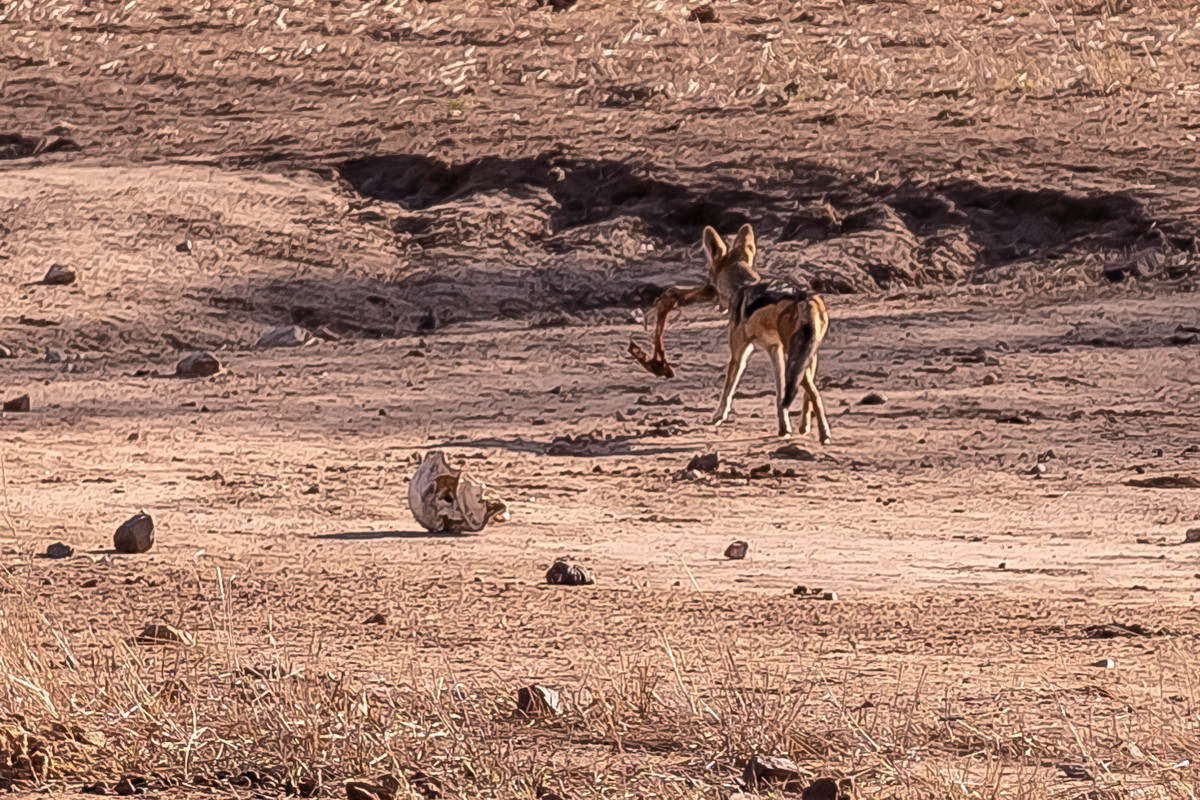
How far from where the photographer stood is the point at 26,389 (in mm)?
12508

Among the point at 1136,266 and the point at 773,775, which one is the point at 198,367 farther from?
the point at 773,775

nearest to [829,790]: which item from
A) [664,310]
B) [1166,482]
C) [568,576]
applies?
[568,576]

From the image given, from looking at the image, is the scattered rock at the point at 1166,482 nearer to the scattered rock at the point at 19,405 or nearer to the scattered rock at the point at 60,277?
the scattered rock at the point at 19,405

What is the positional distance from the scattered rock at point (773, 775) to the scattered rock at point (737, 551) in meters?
3.11

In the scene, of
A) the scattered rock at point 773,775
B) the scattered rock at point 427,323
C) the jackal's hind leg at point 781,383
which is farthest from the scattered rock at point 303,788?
the scattered rock at point 427,323

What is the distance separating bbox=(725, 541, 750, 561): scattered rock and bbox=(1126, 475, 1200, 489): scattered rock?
233 centimetres

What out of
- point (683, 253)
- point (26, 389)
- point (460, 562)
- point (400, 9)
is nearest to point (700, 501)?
point (460, 562)

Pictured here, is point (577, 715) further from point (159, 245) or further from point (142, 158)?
point (142, 158)

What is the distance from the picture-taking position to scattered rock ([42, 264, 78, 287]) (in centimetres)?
1516

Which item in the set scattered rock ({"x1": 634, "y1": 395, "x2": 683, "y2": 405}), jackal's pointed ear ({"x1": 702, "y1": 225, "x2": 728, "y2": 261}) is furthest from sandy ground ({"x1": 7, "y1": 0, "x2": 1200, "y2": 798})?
jackal's pointed ear ({"x1": 702, "y1": 225, "x2": 728, "y2": 261})

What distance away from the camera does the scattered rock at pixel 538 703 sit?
471 centimetres

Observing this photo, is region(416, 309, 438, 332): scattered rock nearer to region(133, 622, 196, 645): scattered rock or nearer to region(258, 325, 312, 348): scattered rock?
region(258, 325, 312, 348): scattered rock

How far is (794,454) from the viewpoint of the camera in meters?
9.76

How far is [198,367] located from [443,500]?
5.31m
